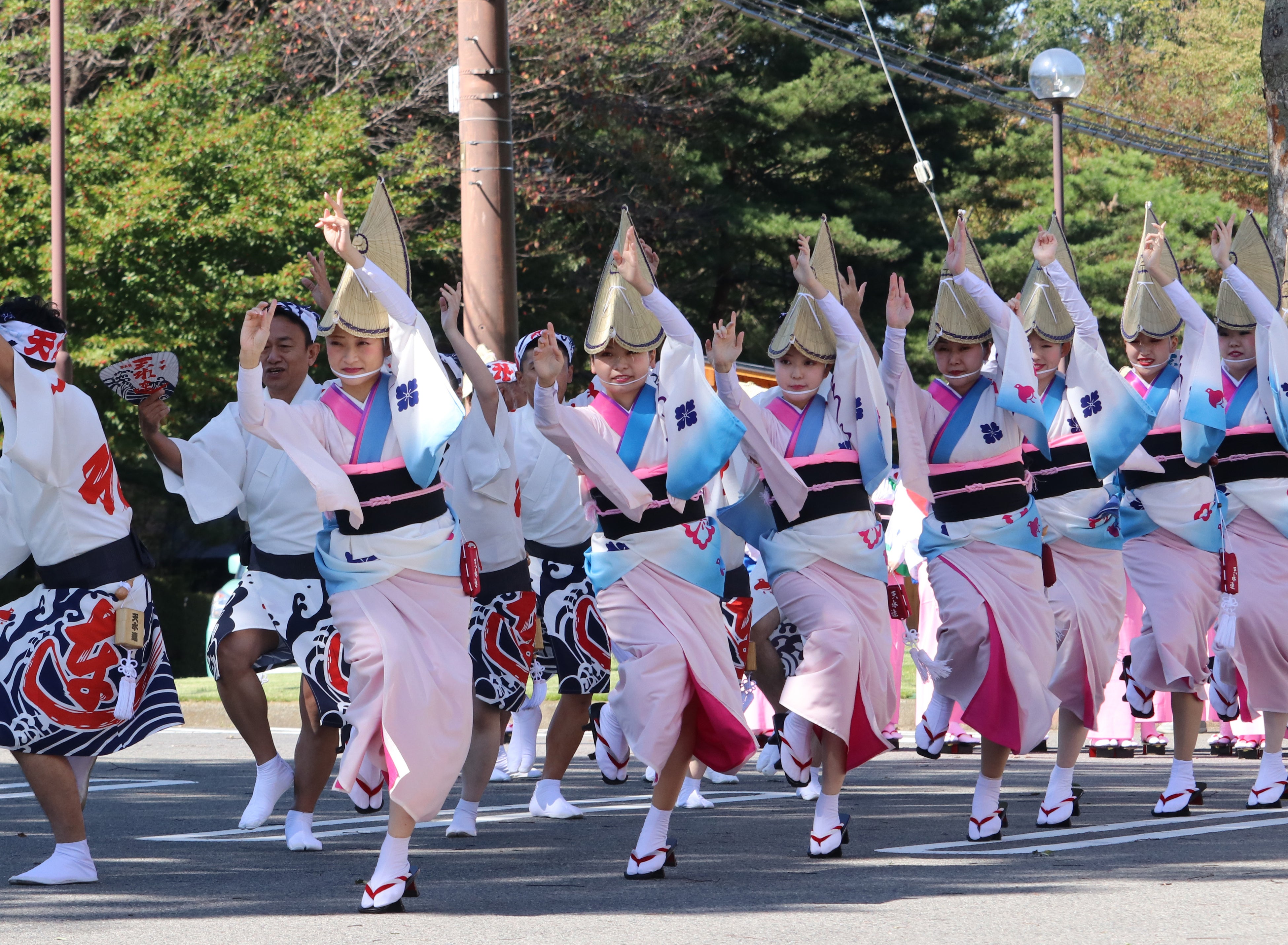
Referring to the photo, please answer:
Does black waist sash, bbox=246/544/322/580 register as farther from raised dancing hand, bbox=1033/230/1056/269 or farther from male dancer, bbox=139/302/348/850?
Answer: raised dancing hand, bbox=1033/230/1056/269

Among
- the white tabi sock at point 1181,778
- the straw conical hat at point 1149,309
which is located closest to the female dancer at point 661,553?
the white tabi sock at point 1181,778

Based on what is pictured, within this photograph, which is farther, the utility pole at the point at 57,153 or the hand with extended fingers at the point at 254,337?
the utility pole at the point at 57,153

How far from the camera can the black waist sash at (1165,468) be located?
26.3ft

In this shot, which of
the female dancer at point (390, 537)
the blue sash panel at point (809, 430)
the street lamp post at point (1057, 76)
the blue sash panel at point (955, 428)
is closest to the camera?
the female dancer at point (390, 537)

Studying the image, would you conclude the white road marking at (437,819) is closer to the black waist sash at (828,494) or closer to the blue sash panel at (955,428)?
the black waist sash at (828,494)

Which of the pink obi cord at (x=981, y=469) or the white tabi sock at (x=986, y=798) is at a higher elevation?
the pink obi cord at (x=981, y=469)

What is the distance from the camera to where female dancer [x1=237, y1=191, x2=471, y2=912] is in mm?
5660

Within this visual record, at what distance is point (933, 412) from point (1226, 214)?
24156 millimetres

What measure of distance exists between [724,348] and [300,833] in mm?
2591

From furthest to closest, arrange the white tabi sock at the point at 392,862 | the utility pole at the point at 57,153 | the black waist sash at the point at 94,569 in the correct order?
1. the utility pole at the point at 57,153
2. the black waist sash at the point at 94,569
3. the white tabi sock at the point at 392,862

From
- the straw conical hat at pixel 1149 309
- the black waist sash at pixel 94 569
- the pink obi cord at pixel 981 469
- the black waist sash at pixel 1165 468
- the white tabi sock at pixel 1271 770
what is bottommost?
the white tabi sock at pixel 1271 770

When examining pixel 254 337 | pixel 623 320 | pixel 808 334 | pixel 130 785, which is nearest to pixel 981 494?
pixel 808 334

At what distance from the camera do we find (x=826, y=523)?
6820mm

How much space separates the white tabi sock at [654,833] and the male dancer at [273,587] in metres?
1.36
